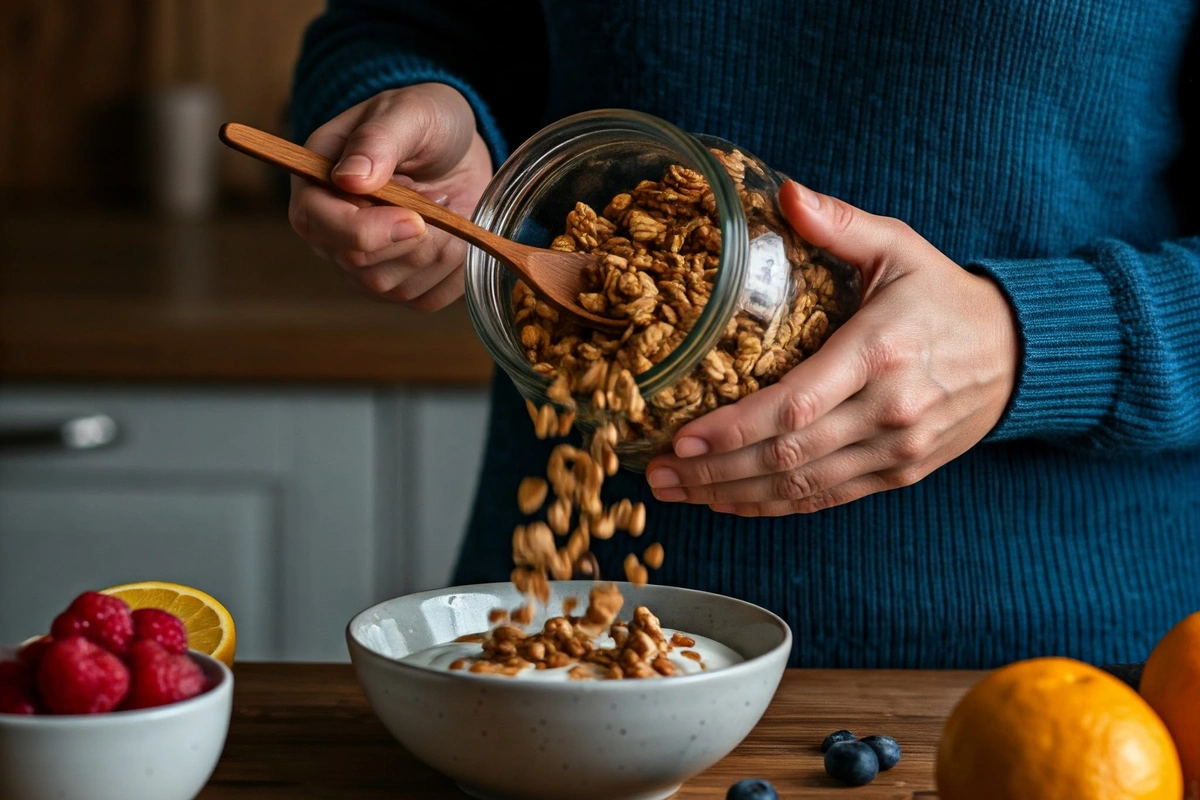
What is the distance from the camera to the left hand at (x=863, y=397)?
629 mm

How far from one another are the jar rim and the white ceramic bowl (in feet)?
0.81

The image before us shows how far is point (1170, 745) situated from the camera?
52 centimetres

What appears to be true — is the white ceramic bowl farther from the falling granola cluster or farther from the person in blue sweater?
the person in blue sweater

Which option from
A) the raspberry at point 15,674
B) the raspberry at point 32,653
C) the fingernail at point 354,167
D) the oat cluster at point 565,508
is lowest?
the raspberry at point 15,674

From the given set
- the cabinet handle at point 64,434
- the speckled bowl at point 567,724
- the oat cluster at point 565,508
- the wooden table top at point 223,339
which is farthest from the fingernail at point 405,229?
the cabinet handle at point 64,434

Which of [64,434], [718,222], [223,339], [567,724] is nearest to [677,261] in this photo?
[718,222]

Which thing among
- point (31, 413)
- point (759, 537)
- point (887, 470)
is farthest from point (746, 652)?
point (31, 413)

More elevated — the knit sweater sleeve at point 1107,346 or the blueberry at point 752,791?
the knit sweater sleeve at point 1107,346

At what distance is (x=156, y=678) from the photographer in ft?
1.73

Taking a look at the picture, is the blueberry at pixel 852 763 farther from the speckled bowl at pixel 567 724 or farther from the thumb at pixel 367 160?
the thumb at pixel 367 160

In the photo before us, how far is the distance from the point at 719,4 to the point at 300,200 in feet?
1.08

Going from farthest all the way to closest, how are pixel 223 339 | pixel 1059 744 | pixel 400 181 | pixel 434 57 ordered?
pixel 223 339 → pixel 434 57 → pixel 400 181 → pixel 1059 744

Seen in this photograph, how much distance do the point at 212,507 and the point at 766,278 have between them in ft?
3.49

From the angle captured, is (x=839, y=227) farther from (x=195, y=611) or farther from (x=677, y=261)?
(x=195, y=611)
